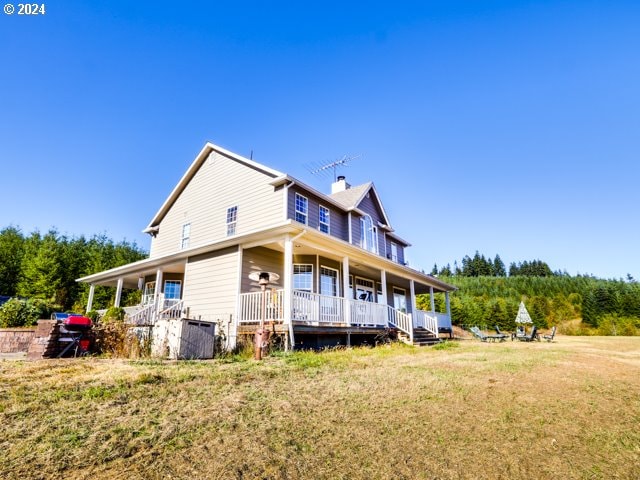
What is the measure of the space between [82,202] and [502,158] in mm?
25087

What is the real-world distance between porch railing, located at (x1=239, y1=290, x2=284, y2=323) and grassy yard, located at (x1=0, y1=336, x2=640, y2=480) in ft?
14.8

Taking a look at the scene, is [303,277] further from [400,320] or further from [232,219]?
[400,320]

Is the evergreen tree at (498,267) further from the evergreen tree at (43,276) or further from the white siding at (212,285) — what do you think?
the evergreen tree at (43,276)

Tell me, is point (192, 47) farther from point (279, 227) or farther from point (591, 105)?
point (591, 105)

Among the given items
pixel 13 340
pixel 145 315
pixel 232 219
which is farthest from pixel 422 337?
pixel 13 340

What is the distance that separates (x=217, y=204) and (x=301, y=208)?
4.43 m

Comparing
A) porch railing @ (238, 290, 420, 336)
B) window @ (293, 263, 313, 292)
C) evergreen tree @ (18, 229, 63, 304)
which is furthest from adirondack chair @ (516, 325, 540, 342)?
evergreen tree @ (18, 229, 63, 304)

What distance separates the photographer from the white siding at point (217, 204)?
13992 mm

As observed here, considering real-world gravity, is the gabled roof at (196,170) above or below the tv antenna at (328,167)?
below

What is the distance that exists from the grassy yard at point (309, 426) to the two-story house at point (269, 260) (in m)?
4.32

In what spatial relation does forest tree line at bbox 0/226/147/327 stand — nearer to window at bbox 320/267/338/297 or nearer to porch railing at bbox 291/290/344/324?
window at bbox 320/267/338/297

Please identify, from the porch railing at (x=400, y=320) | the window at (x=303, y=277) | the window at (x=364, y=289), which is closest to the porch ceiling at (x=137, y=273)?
the window at (x=303, y=277)

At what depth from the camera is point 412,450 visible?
2.85 m

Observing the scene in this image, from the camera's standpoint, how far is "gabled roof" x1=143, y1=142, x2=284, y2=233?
1448 centimetres
